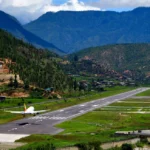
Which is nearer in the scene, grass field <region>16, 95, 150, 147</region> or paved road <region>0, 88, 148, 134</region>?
grass field <region>16, 95, 150, 147</region>

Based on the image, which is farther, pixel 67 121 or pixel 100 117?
pixel 100 117

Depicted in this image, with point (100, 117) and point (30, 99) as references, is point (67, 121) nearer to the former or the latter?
point (100, 117)

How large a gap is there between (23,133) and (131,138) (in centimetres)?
2788

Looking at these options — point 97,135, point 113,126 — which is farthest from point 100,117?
point 97,135

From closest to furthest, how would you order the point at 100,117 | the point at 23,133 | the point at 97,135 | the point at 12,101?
1. the point at 97,135
2. the point at 23,133
3. the point at 100,117
4. the point at 12,101

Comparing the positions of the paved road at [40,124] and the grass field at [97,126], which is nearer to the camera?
the grass field at [97,126]

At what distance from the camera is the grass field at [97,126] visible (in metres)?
94.2

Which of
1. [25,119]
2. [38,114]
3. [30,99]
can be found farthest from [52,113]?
[30,99]

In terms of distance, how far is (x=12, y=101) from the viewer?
17812 cm

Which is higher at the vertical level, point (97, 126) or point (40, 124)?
point (40, 124)

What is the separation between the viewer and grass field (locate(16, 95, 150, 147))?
94.2 meters

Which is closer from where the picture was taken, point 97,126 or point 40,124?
point 97,126

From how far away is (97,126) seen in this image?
118125mm

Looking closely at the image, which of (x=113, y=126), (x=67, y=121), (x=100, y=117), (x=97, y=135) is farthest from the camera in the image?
(x=100, y=117)
